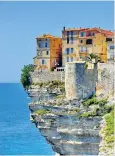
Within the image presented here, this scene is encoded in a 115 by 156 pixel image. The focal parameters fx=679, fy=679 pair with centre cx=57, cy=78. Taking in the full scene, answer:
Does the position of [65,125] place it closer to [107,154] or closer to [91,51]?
[91,51]

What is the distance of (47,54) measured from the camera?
39.8 m

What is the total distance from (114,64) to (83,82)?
6.11 feet

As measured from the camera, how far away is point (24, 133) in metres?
59.6

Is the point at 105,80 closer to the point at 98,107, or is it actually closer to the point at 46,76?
the point at 98,107

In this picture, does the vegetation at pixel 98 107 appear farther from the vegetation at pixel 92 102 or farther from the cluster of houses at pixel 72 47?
the cluster of houses at pixel 72 47

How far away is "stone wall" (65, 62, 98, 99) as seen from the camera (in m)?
35.1

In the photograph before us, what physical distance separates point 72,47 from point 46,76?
2.65 m

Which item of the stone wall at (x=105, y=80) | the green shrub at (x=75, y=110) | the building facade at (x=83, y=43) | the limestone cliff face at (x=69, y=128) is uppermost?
the building facade at (x=83, y=43)

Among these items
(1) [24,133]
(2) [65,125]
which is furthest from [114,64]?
(1) [24,133]

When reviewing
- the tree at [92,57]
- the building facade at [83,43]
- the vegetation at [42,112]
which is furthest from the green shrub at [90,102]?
the building facade at [83,43]

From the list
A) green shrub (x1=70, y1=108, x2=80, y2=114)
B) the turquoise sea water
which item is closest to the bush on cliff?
green shrub (x1=70, y1=108, x2=80, y2=114)

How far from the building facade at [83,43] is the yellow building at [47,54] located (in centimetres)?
62

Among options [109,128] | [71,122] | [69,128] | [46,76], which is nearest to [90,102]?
[71,122]

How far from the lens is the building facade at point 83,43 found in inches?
1529
